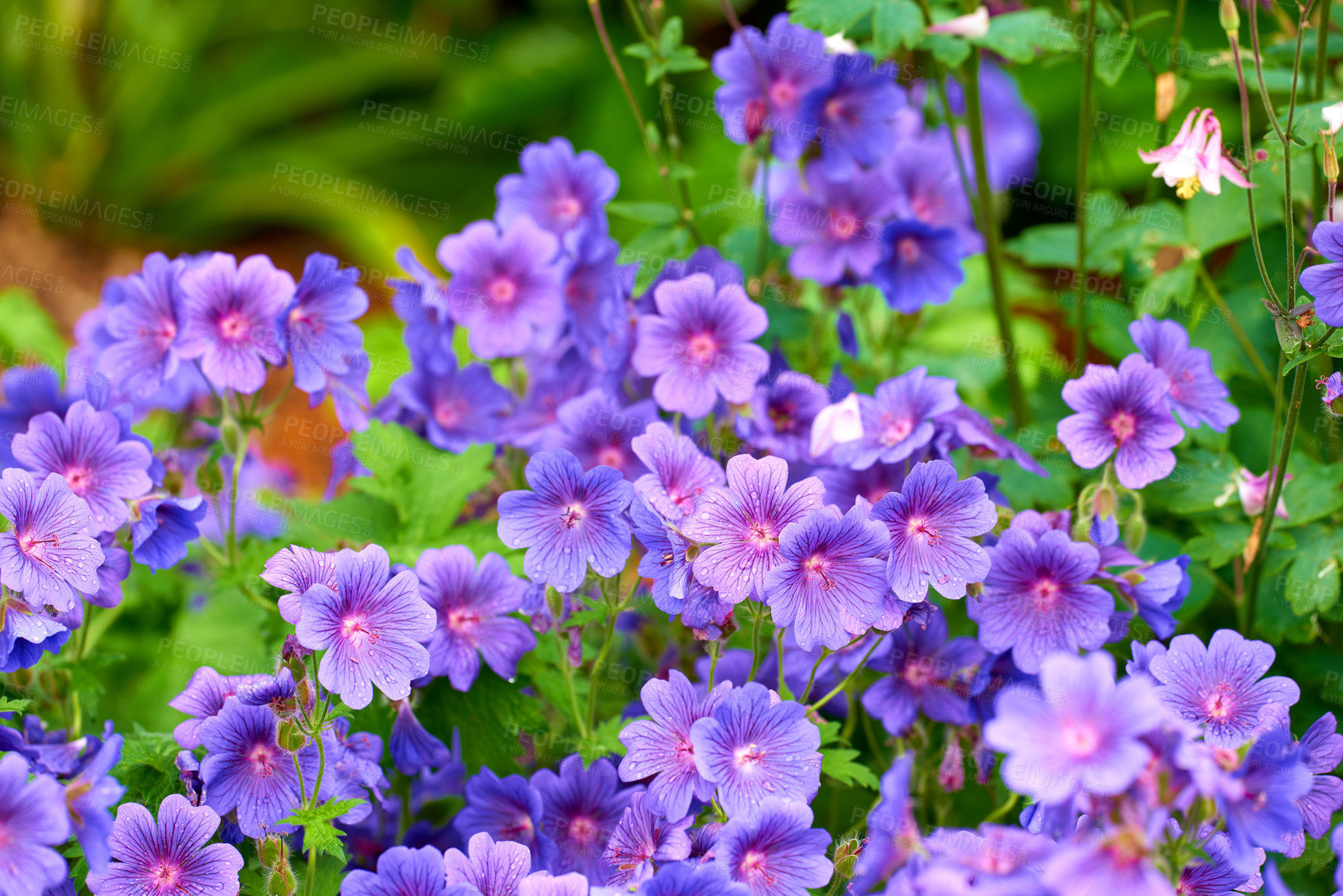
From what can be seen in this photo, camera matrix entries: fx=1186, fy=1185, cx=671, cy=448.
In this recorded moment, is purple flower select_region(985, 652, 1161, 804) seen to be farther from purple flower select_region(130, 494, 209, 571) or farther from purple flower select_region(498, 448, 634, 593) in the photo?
purple flower select_region(130, 494, 209, 571)

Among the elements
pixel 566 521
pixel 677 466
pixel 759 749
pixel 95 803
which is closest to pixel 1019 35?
pixel 677 466

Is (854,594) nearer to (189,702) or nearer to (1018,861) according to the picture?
(1018,861)

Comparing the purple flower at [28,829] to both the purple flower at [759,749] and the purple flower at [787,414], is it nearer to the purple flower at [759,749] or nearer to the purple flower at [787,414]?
the purple flower at [759,749]

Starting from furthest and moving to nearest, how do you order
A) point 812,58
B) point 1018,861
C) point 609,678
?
point 812,58
point 609,678
point 1018,861

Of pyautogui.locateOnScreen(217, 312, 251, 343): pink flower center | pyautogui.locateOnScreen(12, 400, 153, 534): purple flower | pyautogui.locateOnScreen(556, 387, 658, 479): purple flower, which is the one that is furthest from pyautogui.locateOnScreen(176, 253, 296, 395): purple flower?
pyautogui.locateOnScreen(556, 387, 658, 479): purple flower

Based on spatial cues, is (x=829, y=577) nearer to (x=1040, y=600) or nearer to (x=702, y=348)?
(x=1040, y=600)

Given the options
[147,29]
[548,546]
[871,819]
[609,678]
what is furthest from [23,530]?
[147,29]
